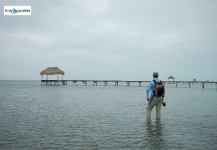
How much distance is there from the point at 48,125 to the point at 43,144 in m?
3.27

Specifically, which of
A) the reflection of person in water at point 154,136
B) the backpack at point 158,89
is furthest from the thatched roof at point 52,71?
the backpack at point 158,89

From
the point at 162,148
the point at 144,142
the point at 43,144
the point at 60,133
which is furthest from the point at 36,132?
the point at 162,148

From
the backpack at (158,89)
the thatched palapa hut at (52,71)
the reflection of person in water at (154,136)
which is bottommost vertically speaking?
the reflection of person in water at (154,136)

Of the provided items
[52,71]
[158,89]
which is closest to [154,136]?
[158,89]

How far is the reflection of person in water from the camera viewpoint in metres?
7.20

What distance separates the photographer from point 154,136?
837 cm

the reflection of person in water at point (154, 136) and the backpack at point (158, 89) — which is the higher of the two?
the backpack at point (158, 89)

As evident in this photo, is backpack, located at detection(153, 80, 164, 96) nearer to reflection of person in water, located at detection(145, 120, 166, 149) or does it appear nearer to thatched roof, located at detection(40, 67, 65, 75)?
reflection of person in water, located at detection(145, 120, 166, 149)

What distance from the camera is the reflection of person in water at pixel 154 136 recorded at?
23.6ft

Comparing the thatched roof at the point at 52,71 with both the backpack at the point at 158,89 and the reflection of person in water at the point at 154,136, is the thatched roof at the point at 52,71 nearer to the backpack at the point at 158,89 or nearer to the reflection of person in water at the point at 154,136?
the reflection of person in water at the point at 154,136

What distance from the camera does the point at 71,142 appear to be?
24.5ft

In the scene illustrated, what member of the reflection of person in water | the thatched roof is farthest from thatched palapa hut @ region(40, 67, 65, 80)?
the reflection of person in water

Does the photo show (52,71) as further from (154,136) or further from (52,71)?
(154,136)

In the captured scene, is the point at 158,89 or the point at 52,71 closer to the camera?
the point at 158,89
